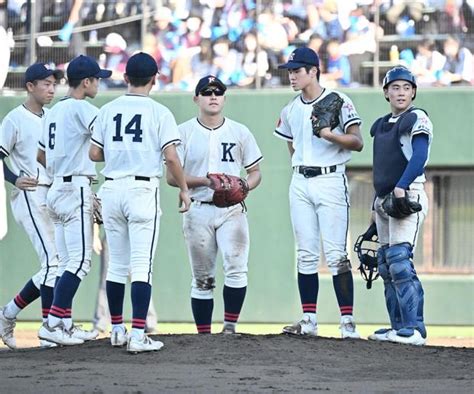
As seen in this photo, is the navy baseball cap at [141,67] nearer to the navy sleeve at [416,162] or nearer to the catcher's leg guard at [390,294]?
the navy sleeve at [416,162]

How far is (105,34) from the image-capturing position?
711 inches

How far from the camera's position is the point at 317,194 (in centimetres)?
968

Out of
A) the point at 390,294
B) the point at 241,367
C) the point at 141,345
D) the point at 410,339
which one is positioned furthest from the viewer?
the point at 390,294

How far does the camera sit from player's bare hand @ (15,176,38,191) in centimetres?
1014

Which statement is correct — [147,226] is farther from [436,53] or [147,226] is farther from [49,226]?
[436,53]

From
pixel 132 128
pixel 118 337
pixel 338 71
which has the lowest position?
pixel 118 337

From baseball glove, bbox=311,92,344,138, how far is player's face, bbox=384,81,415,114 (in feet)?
1.36

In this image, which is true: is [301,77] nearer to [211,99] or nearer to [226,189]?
[211,99]

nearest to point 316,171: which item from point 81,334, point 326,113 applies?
point 326,113

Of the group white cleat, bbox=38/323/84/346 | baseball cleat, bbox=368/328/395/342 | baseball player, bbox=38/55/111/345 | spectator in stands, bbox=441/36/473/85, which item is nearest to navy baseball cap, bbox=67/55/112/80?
baseball player, bbox=38/55/111/345

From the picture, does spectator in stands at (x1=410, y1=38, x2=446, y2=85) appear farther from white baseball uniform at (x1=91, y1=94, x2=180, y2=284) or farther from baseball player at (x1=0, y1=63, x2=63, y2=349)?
white baseball uniform at (x1=91, y1=94, x2=180, y2=284)

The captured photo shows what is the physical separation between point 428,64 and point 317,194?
8491mm

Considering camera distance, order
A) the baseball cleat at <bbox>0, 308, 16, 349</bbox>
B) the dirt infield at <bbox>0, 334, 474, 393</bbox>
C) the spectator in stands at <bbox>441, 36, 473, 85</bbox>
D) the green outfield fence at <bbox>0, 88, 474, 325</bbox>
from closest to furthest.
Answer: the dirt infield at <bbox>0, 334, 474, 393</bbox>, the baseball cleat at <bbox>0, 308, 16, 349</bbox>, the green outfield fence at <bbox>0, 88, 474, 325</bbox>, the spectator in stands at <bbox>441, 36, 473, 85</bbox>

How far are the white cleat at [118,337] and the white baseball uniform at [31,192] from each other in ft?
4.28
